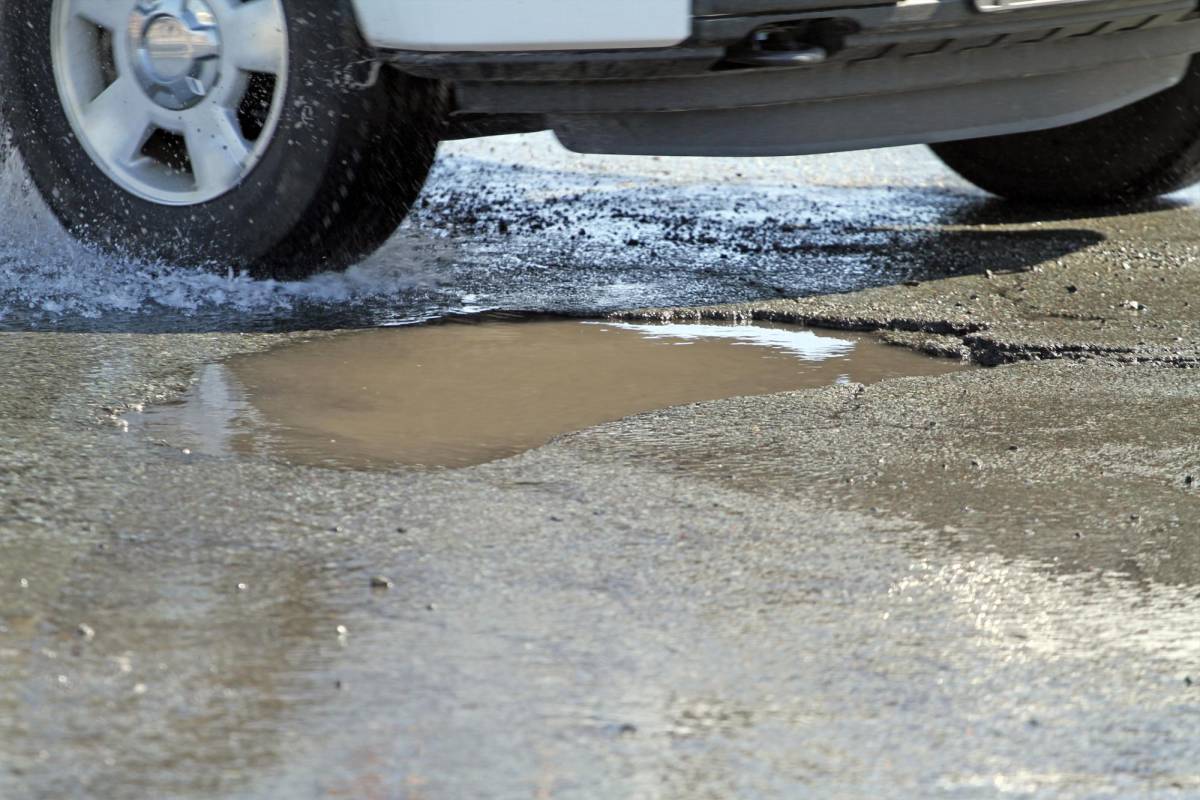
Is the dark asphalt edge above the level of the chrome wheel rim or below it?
below

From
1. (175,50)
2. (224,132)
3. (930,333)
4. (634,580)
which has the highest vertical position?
(175,50)

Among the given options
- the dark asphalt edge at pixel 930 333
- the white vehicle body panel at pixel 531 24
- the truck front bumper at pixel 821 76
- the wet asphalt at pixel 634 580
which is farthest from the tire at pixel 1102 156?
the white vehicle body panel at pixel 531 24

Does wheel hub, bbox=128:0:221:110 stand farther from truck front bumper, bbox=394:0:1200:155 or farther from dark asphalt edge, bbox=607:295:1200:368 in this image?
dark asphalt edge, bbox=607:295:1200:368

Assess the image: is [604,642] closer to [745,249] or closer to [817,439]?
[817,439]

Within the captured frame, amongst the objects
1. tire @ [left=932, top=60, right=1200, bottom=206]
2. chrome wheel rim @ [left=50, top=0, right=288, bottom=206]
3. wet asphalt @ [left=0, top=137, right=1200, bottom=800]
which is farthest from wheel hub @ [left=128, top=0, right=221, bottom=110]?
tire @ [left=932, top=60, right=1200, bottom=206]

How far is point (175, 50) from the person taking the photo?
3689mm

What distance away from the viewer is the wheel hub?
12.0 feet

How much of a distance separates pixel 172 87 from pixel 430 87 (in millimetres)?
603

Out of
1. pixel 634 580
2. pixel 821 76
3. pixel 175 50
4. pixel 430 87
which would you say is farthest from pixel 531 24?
pixel 634 580

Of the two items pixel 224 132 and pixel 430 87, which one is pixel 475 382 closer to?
pixel 430 87

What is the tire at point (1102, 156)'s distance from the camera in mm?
4652

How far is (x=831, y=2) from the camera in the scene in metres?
3.24

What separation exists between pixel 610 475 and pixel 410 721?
0.86 m

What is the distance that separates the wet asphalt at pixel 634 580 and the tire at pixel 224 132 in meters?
0.15
